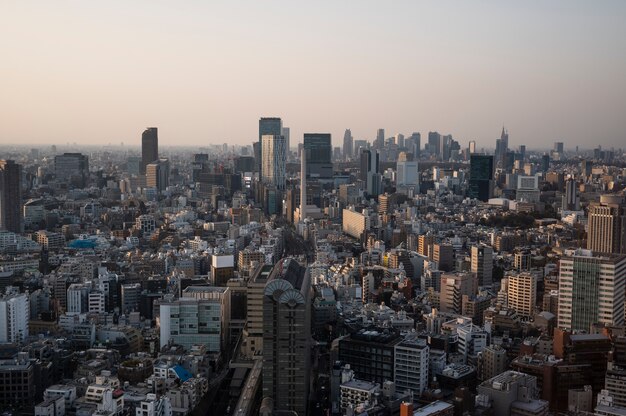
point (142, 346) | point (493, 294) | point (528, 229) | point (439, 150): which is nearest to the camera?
point (142, 346)

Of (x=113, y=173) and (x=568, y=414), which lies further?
(x=113, y=173)

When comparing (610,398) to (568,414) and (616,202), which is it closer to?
(568,414)

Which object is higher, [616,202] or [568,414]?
[616,202]

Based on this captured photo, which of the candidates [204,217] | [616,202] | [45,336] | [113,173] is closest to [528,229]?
[616,202]

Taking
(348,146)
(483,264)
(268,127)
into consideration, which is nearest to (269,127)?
(268,127)

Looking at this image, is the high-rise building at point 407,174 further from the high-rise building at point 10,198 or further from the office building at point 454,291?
the office building at point 454,291

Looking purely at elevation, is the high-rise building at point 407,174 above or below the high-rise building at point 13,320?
above

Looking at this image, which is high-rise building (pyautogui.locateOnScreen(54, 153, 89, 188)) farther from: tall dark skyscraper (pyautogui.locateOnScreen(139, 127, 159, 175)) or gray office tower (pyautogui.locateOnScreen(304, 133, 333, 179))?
gray office tower (pyautogui.locateOnScreen(304, 133, 333, 179))

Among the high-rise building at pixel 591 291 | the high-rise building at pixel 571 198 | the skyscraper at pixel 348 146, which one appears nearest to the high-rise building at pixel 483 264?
the high-rise building at pixel 591 291
